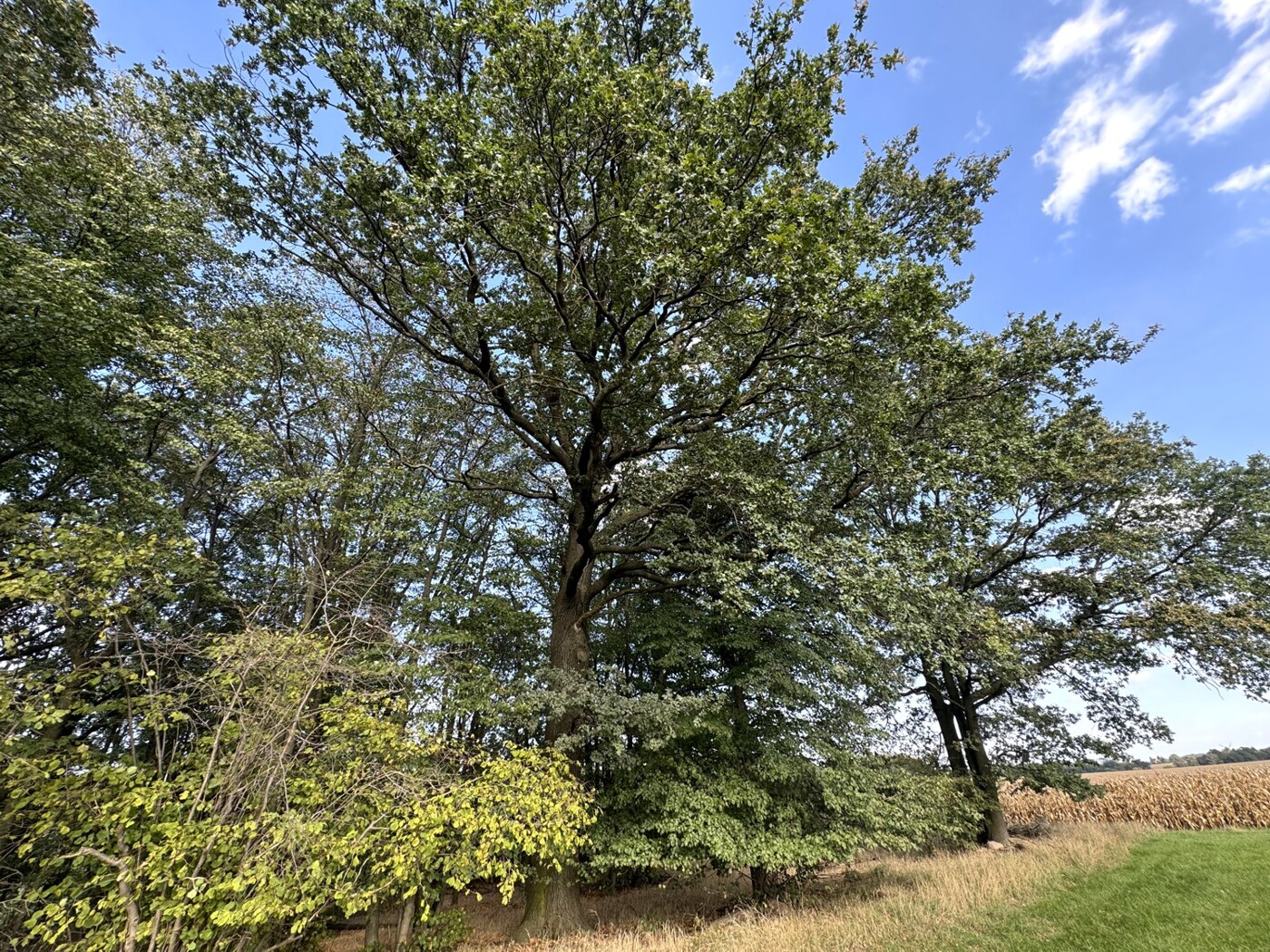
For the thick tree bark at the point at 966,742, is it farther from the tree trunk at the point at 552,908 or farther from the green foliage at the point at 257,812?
the green foliage at the point at 257,812

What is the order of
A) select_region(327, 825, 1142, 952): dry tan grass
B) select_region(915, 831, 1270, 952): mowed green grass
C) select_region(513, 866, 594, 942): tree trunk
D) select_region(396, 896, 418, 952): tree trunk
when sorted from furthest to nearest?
select_region(396, 896, 418, 952): tree trunk < select_region(513, 866, 594, 942): tree trunk < select_region(327, 825, 1142, 952): dry tan grass < select_region(915, 831, 1270, 952): mowed green grass

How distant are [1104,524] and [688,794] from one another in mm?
13745

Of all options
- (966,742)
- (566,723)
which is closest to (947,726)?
(966,742)

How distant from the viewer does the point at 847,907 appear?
8.65 metres

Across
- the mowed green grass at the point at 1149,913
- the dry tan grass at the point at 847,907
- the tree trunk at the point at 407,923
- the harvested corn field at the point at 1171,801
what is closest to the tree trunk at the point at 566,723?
the dry tan grass at the point at 847,907

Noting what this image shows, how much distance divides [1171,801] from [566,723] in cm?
2179

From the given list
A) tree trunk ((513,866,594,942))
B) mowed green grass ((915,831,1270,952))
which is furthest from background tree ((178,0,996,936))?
mowed green grass ((915,831,1270,952))

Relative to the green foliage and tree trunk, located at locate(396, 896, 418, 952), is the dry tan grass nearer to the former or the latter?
tree trunk, located at locate(396, 896, 418, 952)

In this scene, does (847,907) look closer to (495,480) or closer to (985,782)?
(985,782)

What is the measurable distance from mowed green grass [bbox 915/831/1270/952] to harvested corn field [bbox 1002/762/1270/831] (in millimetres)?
6860

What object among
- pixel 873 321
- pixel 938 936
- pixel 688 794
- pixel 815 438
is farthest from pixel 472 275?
pixel 938 936

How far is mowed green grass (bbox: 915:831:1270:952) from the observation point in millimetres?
5980

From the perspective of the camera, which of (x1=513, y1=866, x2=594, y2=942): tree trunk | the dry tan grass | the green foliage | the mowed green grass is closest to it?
the green foliage

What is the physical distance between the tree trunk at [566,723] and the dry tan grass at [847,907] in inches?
23.3
